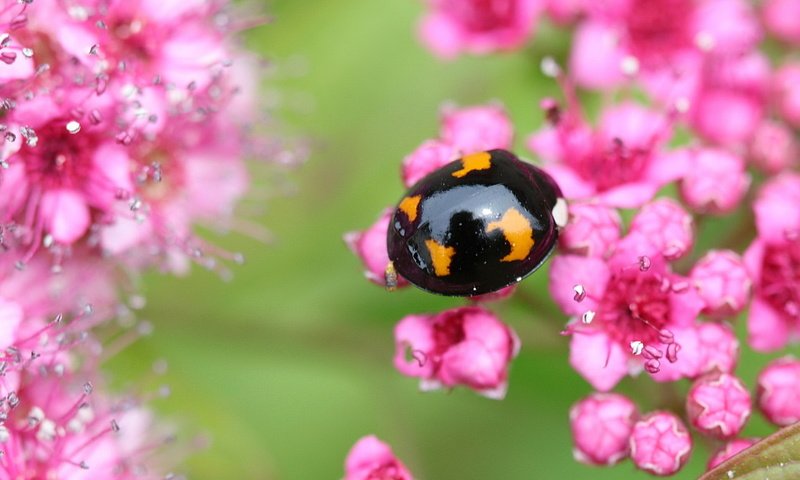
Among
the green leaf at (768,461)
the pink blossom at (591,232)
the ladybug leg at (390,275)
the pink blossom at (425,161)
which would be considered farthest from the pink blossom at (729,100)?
the green leaf at (768,461)

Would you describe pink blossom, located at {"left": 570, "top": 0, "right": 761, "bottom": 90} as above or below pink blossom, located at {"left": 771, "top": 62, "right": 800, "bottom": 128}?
above

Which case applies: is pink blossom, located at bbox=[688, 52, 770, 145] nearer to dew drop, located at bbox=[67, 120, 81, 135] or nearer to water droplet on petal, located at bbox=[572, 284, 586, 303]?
water droplet on petal, located at bbox=[572, 284, 586, 303]

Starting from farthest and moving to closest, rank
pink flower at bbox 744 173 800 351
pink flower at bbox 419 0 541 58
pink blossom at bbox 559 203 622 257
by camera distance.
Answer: pink flower at bbox 419 0 541 58, pink flower at bbox 744 173 800 351, pink blossom at bbox 559 203 622 257

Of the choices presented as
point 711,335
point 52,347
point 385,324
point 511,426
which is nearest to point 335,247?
point 385,324

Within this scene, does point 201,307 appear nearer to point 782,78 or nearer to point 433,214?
point 433,214

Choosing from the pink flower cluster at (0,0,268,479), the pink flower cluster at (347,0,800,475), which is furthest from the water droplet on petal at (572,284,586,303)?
the pink flower cluster at (0,0,268,479)

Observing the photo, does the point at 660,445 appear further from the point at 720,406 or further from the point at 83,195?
the point at 83,195

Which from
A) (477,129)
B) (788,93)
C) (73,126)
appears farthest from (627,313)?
(73,126)

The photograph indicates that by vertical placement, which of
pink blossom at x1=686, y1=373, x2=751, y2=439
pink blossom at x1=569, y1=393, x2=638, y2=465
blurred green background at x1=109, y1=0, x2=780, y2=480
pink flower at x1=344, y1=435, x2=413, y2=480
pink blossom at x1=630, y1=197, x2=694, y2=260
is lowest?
blurred green background at x1=109, y1=0, x2=780, y2=480
